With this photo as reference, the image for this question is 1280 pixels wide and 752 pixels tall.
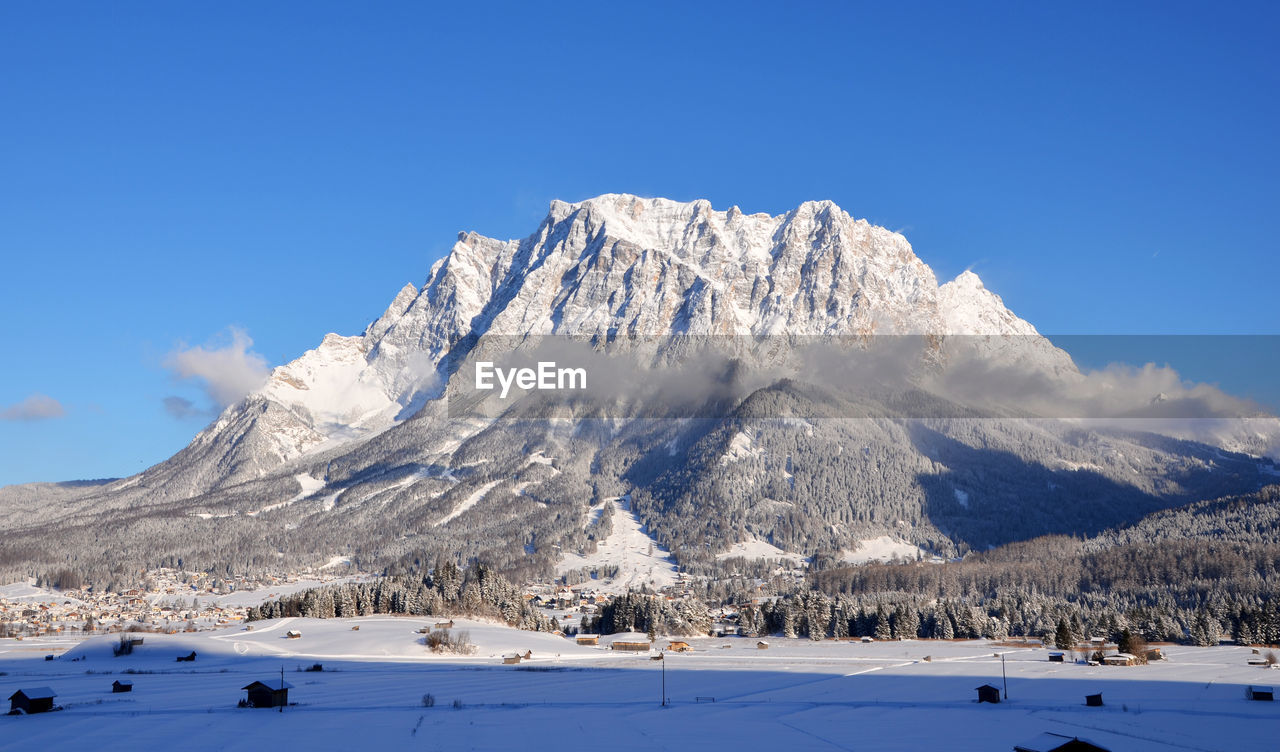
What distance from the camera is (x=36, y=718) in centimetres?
6888

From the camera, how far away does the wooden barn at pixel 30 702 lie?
71.3 metres

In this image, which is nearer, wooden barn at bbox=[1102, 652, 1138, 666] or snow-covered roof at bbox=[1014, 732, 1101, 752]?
snow-covered roof at bbox=[1014, 732, 1101, 752]

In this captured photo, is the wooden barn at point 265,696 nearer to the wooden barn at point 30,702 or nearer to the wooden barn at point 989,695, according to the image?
the wooden barn at point 30,702

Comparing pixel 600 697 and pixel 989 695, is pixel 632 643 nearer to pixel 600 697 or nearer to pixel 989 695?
pixel 600 697

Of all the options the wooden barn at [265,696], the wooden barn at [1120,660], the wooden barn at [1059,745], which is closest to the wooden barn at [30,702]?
the wooden barn at [265,696]

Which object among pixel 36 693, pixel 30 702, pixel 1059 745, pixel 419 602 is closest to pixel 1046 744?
pixel 1059 745

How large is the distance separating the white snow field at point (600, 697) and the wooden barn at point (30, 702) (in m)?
1.49

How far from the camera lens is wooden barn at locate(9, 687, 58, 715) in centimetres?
7131

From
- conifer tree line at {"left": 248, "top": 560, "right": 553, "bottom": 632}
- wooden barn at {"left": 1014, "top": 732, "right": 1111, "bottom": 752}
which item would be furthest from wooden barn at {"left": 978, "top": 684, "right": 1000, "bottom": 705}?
conifer tree line at {"left": 248, "top": 560, "right": 553, "bottom": 632}

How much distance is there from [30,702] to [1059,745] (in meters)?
67.2

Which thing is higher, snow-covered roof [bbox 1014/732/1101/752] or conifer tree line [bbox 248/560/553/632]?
conifer tree line [bbox 248/560/553/632]

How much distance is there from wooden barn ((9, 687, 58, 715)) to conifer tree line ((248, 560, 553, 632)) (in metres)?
82.4

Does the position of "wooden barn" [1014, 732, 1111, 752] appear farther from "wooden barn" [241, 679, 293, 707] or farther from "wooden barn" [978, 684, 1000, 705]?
"wooden barn" [241, 679, 293, 707]

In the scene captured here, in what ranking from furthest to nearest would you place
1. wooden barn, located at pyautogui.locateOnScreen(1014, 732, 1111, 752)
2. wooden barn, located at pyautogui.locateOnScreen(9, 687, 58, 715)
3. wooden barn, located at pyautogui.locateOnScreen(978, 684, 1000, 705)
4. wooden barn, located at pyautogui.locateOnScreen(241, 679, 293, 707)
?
wooden barn, located at pyautogui.locateOnScreen(978, 684, 1000, 705), wooden barn, located at pyautogui.locateOnScreen(241, 679, 293, 707), wooden barn, located at pyautogui.locateOnScreen(9, 687, 58, 715), wooden barn, located at pyautogui.locateOnScreen(1014, 732, 1111, 752)
